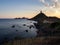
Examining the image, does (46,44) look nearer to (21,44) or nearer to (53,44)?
(53,44)

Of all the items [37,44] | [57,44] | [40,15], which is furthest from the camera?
[40,15]

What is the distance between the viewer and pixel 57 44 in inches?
1104

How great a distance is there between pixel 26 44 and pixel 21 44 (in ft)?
3.71

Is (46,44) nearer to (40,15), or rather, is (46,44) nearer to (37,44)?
(37,44)

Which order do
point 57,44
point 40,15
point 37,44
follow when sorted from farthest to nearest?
point 40,15 < point 37,44 < point 57,44

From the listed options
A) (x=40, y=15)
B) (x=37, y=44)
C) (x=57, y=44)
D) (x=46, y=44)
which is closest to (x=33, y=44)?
(x=37, y=44)

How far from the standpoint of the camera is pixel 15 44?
31.6 meters

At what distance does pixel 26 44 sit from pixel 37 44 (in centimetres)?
223

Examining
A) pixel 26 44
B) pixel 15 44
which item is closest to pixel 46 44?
pixel 26 44

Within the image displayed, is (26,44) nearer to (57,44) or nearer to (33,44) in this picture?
(33,44)

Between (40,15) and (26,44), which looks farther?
(40,15)

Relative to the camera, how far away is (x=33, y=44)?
99.3ft

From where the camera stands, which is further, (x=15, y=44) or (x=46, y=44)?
(x=15, y=44)

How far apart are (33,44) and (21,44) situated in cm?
258
